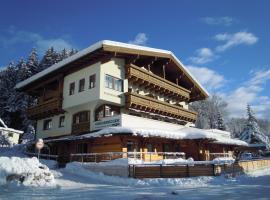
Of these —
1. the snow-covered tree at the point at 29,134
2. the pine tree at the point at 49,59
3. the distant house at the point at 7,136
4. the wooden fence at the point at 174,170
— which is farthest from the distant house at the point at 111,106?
the pine tree at the point at 49,59

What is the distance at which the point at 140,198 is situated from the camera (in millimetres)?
13188

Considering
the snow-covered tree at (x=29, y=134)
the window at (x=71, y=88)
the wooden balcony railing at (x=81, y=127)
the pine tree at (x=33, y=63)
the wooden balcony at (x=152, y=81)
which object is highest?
the pine tree at (x=33, y=63)

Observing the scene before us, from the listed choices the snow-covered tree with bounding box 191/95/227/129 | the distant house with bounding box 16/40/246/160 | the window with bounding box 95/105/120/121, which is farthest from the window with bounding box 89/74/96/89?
the snow-covered tree with bounding box 191/95/227/129

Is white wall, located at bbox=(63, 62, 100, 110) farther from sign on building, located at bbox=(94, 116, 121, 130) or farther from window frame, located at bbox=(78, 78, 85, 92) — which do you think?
sign on building, located at bbox=(94, 116, 121, 130)

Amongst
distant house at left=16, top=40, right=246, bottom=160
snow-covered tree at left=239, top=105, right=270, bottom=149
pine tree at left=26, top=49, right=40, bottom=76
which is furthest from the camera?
pine tree at left=26, top=49, right=40, bottom=76

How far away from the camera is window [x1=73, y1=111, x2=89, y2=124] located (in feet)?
95.3

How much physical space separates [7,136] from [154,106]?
91.7 ft

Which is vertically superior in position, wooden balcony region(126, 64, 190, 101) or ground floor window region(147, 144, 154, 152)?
wooden balcony region(126, 64, 190, 101)

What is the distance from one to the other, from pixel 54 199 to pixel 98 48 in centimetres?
1618

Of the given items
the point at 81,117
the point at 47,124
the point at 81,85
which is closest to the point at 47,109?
the point at 47,124

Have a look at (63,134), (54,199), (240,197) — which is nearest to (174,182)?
(240,197)

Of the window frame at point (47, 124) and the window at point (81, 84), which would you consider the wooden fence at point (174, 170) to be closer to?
the window at point (81, 84)

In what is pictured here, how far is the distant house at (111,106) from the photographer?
87.0 feet

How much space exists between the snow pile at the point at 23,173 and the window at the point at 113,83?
1206 centimetres
